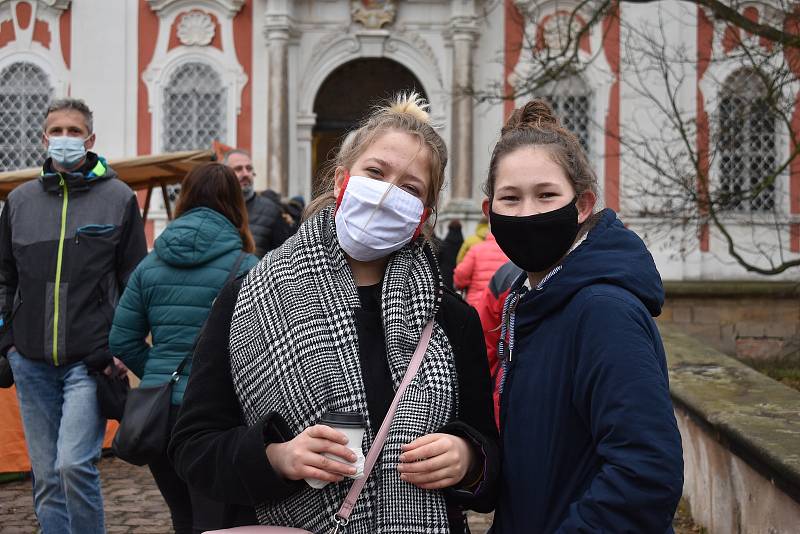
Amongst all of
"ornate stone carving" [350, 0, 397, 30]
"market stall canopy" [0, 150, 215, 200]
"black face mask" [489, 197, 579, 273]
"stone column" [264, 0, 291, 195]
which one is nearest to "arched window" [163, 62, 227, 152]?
"stone column" [264, 0, 291, 195]

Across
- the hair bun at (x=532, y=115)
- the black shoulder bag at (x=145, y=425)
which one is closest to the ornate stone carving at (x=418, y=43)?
the black shoulder bag at (x=145, y=425)

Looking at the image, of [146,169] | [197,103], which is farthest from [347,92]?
[146,169]

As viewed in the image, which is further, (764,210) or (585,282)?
(764,210)

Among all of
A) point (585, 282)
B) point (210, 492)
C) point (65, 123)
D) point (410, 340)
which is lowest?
point (210, 492)

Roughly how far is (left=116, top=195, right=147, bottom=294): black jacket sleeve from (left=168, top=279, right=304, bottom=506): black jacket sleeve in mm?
2374

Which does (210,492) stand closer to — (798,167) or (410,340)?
(410,340)

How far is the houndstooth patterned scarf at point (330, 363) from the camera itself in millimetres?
2090

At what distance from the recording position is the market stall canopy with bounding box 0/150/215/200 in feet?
23.9

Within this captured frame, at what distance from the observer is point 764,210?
15.9 meters

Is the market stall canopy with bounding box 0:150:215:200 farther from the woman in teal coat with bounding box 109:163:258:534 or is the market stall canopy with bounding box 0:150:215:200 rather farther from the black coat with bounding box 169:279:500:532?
the black coat with bounding box 169:279:500:532

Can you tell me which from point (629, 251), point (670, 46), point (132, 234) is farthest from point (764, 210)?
point (629, 251)

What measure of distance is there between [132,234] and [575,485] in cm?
310

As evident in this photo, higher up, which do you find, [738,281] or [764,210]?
[764,210]

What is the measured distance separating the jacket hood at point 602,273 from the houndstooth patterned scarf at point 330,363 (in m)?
0.24
